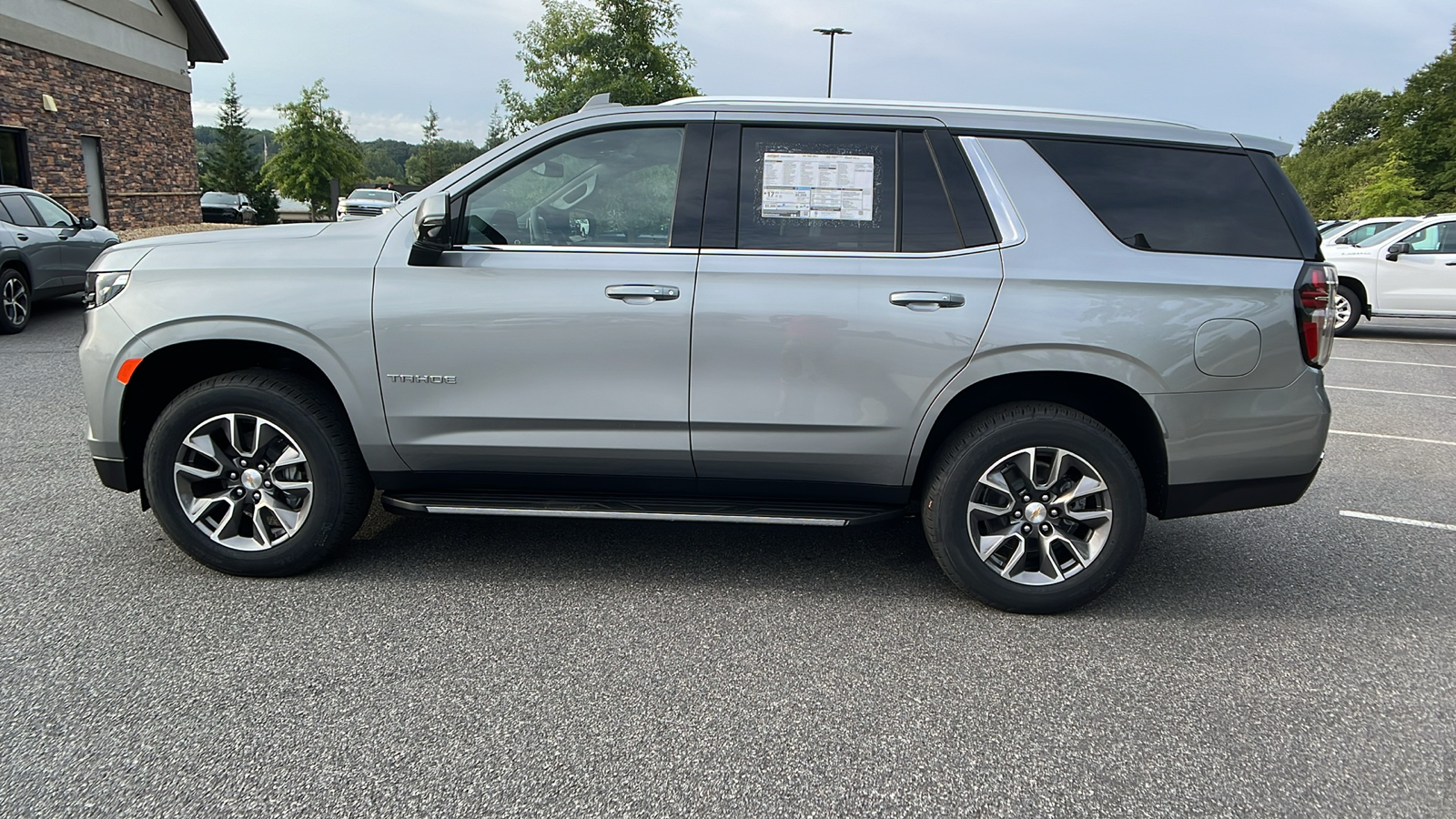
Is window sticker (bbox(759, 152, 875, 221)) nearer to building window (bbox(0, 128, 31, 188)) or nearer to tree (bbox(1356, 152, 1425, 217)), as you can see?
building window (bbox(0, 128, 31, 188))

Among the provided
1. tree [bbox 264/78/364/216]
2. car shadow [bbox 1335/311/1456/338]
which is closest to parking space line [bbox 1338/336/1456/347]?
car shadow [bbox 1335/311/1456/338]

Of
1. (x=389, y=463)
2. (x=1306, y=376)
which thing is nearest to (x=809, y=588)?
(x=389, y=463)

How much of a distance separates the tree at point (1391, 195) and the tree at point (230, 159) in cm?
5352

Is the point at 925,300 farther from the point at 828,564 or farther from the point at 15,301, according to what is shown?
the point at 15,301

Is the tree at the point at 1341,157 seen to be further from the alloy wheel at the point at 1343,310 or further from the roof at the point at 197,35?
the roof at the point at 197,35

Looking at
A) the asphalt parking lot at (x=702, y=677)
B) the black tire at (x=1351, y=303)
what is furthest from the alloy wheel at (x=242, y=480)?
the black tire at (x=1351, y=303)

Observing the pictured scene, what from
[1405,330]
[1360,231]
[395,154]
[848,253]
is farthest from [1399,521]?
[395,154]

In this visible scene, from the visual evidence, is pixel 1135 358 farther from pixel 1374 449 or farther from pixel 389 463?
pixel 1374 449

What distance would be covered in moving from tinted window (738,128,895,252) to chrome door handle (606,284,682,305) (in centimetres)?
34

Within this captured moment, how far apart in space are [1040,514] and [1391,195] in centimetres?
4207

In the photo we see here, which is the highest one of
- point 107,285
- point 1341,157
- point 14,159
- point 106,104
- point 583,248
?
point 1341,157

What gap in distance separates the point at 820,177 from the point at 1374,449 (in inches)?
207

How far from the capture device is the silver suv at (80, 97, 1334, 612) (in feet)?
12.0

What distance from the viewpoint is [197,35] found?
1095 inches
